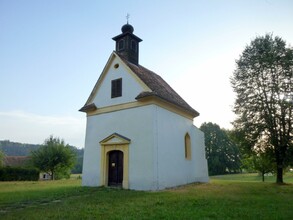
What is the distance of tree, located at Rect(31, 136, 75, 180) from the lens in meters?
41.5

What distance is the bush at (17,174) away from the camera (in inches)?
1320

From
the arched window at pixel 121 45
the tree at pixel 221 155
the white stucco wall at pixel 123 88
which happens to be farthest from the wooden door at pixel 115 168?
the tree at pixel 221 155

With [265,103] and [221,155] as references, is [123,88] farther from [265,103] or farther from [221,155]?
[221,155]

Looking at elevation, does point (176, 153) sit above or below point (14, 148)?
below

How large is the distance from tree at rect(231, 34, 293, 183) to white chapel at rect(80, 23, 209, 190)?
467 centimetres

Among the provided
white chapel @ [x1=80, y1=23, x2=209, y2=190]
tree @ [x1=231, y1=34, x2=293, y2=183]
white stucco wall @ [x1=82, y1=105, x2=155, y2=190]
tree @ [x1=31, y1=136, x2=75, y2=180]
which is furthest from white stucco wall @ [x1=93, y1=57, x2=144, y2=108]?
tree @ [x1=31, y1=136, x2=75, y2=180]

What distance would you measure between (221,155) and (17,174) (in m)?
44.7

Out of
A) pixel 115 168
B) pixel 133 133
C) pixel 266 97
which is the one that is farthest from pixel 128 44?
pixel 266 97

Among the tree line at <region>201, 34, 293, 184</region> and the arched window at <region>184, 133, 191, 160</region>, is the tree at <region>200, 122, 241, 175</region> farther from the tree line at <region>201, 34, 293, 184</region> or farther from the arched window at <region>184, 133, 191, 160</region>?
the arched window at <region>184, 133, 191, 160</region>

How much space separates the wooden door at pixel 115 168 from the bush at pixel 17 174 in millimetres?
23776

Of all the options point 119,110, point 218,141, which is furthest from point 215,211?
point 218,141

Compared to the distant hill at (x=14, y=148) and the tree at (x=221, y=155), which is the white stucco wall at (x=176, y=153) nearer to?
the tree at (x=221, y=155)

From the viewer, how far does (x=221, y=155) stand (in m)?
59.8

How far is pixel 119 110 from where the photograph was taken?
17.6m
